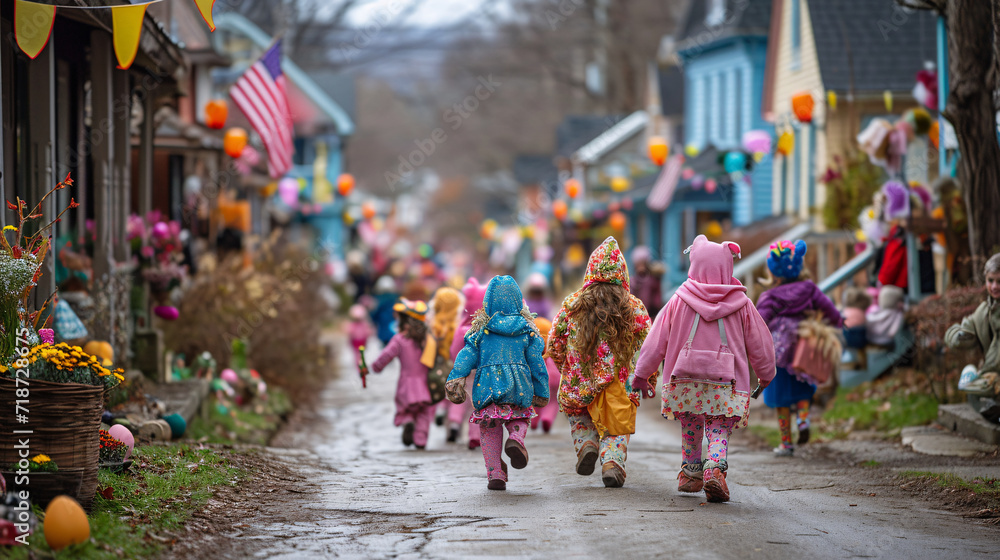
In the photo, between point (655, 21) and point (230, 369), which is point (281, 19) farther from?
point (230, 369)

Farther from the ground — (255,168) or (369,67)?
(369,67)

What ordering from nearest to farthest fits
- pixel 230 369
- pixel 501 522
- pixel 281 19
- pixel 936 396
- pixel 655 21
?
1. pixel 501 522
2. pixel 936 396
3. pixel 230 369
4. pixel 281 19
5. pixel 655 21

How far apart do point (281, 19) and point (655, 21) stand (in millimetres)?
13479

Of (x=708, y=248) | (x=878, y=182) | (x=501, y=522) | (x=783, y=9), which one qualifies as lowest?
(x=501, y=522)

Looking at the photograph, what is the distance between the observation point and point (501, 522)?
239 inches

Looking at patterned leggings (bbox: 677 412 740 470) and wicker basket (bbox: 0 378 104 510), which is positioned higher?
wicker basket (bbox: 0 378 104 510)

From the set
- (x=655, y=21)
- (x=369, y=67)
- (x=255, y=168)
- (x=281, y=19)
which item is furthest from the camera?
(x=369, y=67)

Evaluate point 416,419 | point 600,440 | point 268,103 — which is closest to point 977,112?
point 600,440

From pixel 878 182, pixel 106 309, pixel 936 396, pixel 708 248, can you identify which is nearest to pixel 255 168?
pixel 878 182

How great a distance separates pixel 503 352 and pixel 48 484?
9.86 ft

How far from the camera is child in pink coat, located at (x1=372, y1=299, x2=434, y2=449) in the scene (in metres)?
10.1

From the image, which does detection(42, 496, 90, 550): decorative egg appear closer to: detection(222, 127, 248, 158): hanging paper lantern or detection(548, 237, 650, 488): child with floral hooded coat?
detection(548, 237, 650, 488): child with floral hooded coat

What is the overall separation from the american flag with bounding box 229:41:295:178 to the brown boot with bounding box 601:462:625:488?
26.4ft

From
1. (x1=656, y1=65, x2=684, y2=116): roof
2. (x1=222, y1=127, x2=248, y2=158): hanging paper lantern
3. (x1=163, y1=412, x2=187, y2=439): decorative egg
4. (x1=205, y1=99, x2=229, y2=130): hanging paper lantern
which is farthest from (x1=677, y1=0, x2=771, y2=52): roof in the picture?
(x1=163, y1=412, x2=187, y2=439): decorative egg
